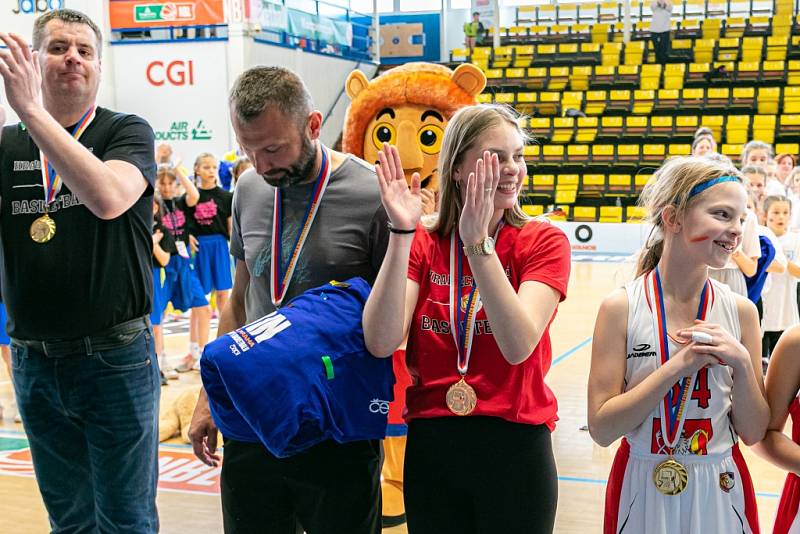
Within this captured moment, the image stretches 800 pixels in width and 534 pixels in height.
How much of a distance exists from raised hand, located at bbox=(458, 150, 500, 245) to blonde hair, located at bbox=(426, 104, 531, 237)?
0.19 m

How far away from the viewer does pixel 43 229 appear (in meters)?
2.23

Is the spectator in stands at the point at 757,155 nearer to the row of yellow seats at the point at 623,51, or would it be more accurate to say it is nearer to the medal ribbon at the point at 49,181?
the medal ribbon at the point at 49,181

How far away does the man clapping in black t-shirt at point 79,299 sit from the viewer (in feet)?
7.30

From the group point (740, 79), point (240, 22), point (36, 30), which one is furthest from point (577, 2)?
point (36, 30)

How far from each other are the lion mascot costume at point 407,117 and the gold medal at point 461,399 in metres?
1.83

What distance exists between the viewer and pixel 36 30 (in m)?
2.25

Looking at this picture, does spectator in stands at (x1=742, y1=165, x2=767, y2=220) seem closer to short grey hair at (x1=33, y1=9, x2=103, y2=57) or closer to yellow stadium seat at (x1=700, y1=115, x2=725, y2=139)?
short grey hair at (x1=33, y1=9, x2=103, y2=57)

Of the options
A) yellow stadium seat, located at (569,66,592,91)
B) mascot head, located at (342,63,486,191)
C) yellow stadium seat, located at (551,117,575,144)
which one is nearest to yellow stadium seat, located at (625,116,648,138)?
yellow stadium seat, located at (551,117,575,144)

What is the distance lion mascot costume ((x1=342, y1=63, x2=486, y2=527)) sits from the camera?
3.78 metres

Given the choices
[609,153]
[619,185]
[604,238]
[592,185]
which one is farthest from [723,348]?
[609,153]

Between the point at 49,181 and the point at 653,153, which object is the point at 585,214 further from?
the point at 49,181

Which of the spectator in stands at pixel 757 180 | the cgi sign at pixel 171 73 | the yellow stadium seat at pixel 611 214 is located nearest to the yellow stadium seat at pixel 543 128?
the yellow stadium seat at pixel 611 214

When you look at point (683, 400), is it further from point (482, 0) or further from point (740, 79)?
point (482, 0)

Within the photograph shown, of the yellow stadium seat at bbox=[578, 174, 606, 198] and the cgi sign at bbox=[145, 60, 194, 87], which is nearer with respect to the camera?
the cgi sign at bbox=[145, 60, 194, 87]
